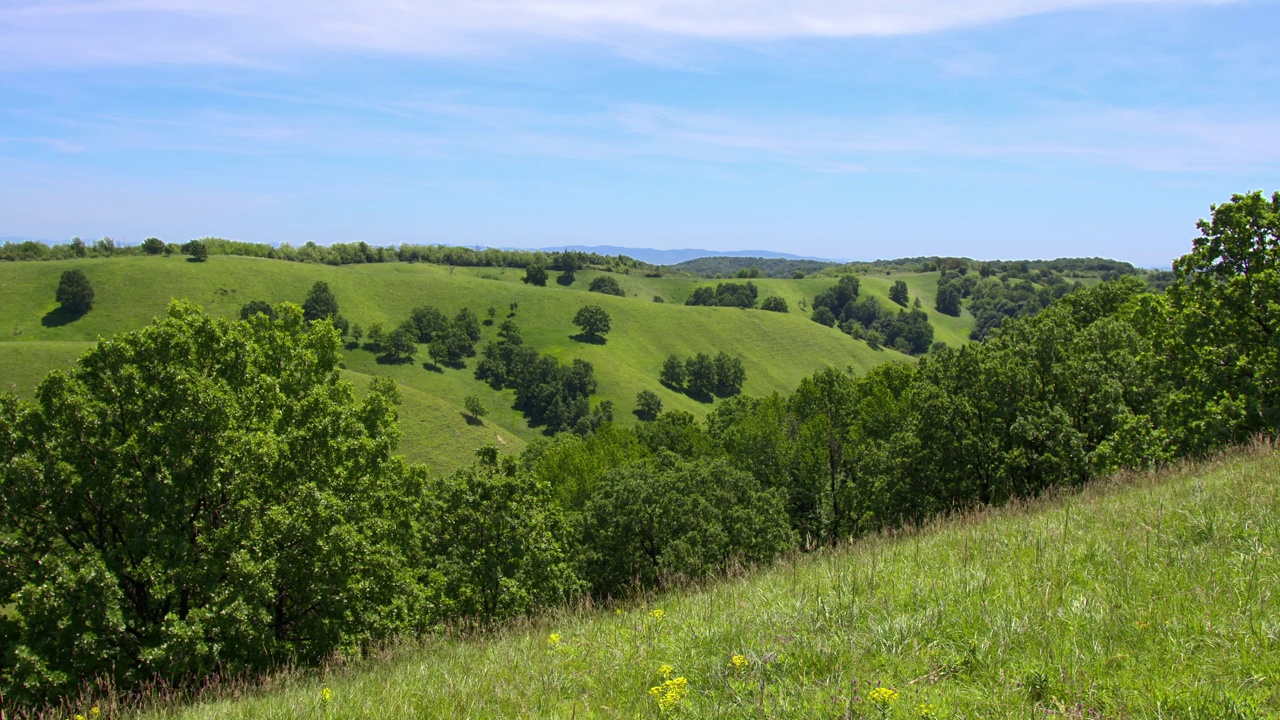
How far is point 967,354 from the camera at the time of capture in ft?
109

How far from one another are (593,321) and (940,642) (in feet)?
504

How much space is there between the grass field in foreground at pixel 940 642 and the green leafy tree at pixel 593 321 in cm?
14997

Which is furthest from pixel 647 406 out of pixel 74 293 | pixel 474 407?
pixel 74 293

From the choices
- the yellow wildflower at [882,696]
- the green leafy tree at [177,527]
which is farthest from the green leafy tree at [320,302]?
the yellow wildflower at [882,696]

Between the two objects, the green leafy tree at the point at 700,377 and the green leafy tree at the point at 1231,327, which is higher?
the green leafy tree at the point at 1231,327

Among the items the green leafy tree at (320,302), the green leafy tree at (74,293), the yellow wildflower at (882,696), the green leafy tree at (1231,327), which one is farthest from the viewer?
the green leafy tree at (320,302)

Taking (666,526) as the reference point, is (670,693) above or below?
above

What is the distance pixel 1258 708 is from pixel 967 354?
31.4 meters

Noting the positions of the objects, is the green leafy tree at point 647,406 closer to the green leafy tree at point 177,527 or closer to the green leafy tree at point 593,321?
the green leafy tree at point 593,321

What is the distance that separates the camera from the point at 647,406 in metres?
132

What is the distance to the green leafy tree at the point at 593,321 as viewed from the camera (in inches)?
6255

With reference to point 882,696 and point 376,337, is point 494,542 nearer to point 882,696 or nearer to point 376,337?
point 882,696

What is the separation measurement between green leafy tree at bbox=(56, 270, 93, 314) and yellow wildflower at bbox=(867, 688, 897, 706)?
15464cm

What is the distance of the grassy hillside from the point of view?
104625 millimetres
